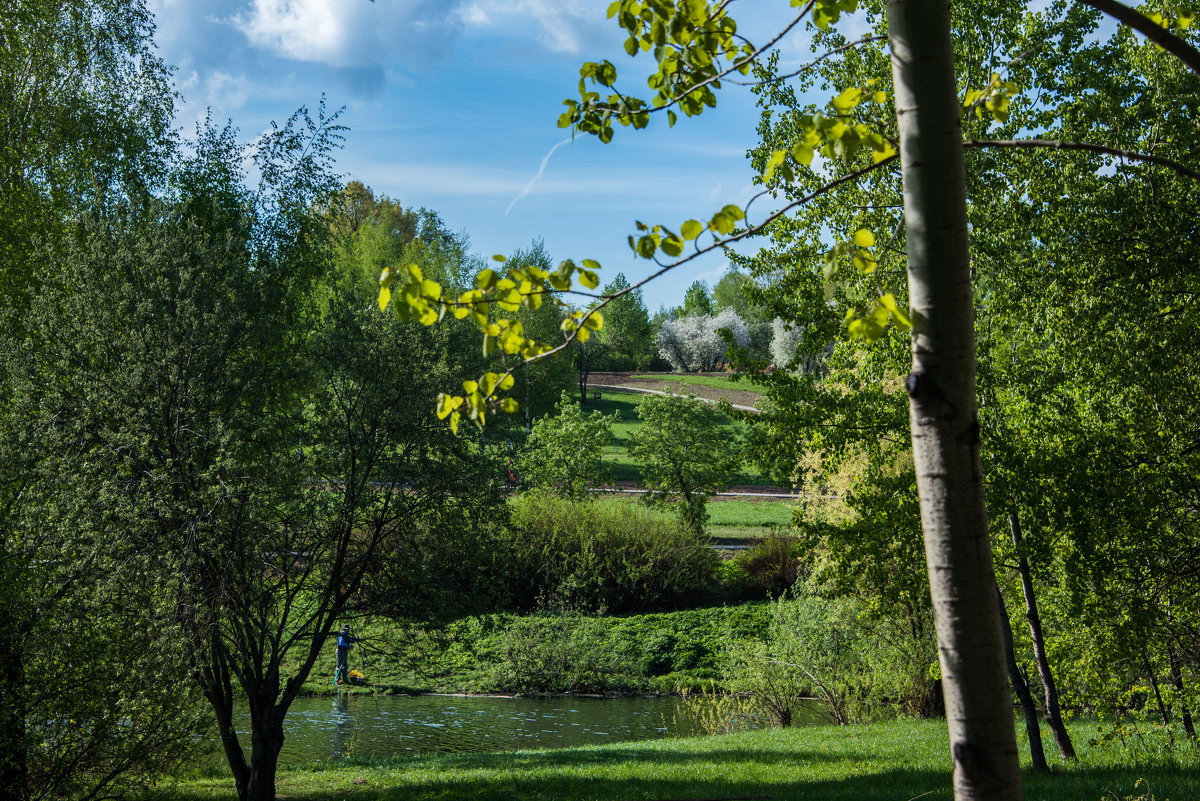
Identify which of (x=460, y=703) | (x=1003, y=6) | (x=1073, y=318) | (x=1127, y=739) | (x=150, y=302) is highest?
(x=1003, y=6)

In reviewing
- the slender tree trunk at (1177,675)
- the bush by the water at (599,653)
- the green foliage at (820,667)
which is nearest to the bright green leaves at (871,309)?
the slender tree trunk at (1177,675)

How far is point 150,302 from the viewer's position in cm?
1055

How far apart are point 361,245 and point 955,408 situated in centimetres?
4186

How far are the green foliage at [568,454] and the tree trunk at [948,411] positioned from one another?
29505 mm

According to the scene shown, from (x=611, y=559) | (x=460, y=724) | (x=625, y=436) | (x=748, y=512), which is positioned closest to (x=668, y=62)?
(x=460, y=724)

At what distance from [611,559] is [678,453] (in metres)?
5.70

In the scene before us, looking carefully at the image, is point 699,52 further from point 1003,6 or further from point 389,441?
point 389,441

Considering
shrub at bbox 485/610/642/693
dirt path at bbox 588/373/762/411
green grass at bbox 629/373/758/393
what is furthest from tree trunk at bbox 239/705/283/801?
green grass at bbox 629/373/758/393

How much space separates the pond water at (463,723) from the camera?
56.3ft

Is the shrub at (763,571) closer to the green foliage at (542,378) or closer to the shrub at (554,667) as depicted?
the shrub at (554,667)

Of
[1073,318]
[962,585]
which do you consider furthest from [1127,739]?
[962,585]

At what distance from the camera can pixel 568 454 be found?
3284 centimetres

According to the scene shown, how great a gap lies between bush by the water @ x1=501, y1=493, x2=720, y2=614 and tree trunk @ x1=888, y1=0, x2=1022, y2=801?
2590 cm

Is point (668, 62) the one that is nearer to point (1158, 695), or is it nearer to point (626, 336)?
point (1158, 695)
